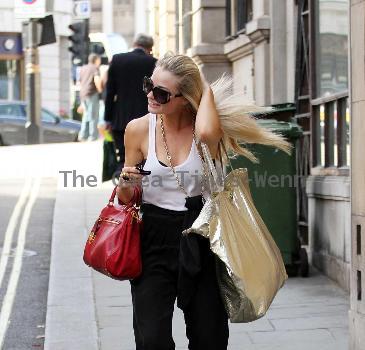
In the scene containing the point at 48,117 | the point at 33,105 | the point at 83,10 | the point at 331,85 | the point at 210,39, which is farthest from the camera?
the point at 83,10

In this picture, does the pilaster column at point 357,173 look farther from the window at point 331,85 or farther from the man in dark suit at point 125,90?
the man in dark suit at point 125,90

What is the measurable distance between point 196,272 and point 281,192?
4.62 m

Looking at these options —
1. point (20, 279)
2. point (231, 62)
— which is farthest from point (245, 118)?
point (231, 62)

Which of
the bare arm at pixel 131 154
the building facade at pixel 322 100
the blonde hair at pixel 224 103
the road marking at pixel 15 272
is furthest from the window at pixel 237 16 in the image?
the bare arm at pixel 131 154

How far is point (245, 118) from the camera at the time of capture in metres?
4.59

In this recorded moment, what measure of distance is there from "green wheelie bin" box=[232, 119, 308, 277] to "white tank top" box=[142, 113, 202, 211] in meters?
4.36

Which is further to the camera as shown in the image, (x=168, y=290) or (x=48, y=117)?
(x=48, y=117)

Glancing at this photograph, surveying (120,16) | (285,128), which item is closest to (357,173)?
(285,128)

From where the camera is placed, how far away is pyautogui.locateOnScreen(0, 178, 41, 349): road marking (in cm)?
755

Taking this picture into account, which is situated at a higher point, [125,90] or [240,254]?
[125,90]

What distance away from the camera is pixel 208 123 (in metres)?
4.46

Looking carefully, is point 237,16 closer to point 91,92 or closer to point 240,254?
point 91,92

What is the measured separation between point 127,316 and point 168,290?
291cm

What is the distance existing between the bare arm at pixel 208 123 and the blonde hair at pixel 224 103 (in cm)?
7
